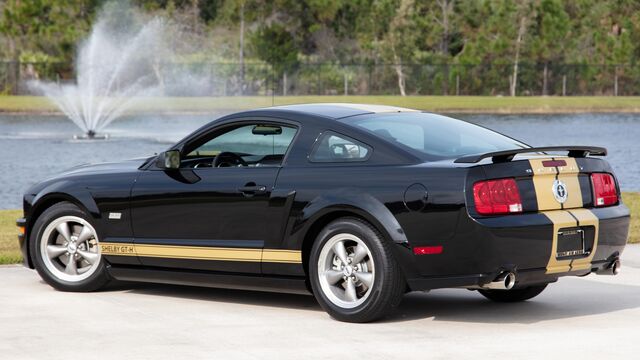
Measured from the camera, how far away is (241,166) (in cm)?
910

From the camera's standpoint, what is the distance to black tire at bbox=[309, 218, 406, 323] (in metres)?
8.22

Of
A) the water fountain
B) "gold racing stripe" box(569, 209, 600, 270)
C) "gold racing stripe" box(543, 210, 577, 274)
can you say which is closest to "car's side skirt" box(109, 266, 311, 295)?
"gold racing stripe" box(543, 210, 577, 274)

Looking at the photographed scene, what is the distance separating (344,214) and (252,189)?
70cm

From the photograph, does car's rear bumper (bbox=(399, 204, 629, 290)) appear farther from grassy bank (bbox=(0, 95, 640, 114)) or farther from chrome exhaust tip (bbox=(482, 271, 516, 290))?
grassy bank (bbox=(0, 95, 640, 114))

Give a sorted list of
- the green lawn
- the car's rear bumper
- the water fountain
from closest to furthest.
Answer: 1. the car's rear bumper
2. the green lawn
3. the water fountain

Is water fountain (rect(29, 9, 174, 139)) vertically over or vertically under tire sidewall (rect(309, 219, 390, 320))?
over

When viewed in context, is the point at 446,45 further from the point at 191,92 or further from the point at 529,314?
the point at 529,314

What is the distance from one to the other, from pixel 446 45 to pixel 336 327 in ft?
224

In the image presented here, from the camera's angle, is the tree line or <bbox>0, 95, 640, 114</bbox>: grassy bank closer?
<bbox>0, 95, 640, 114</bbox>: grassy bank

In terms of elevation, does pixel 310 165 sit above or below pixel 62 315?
above

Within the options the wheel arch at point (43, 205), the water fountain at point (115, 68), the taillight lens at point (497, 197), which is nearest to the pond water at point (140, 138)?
the water fountain at point (115, 68)

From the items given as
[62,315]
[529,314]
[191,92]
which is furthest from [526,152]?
Result: [191,92]

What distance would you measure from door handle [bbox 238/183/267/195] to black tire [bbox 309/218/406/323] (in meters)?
0.60

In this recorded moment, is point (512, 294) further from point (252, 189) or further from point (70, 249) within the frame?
point (70, 249)
